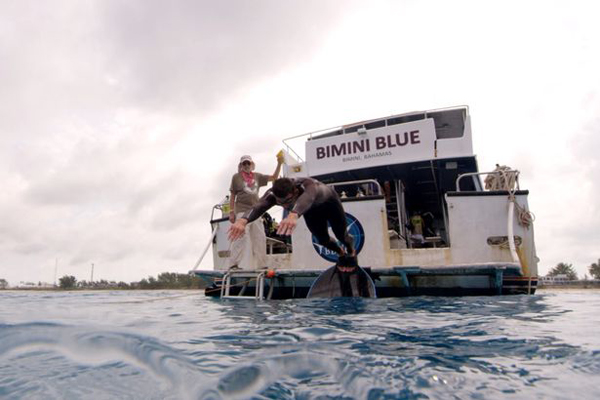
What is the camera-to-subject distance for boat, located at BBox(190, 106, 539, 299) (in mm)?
5895

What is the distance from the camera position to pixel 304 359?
197 centimetres

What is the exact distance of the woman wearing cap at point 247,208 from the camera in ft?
21.1

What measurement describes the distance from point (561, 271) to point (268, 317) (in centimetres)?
5292

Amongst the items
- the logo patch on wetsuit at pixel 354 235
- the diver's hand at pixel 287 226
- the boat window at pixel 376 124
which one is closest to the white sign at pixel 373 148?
the boat window at pixel 376 124

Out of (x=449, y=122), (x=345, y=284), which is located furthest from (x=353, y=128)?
(x=345, y=284)

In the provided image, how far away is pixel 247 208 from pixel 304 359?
15.4 ft

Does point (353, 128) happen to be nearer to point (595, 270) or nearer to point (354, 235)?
point (354, 235)

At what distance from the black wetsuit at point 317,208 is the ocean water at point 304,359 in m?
1.38

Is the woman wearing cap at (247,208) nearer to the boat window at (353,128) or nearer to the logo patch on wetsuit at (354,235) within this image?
the logo patch on wetsuit at (354,235)

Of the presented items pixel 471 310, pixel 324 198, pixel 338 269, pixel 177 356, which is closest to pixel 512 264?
pixel 471 310

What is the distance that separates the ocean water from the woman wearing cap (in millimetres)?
3389

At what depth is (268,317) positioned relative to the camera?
11.9ft

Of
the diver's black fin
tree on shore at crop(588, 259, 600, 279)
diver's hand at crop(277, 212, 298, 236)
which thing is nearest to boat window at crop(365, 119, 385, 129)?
the diver's black fin

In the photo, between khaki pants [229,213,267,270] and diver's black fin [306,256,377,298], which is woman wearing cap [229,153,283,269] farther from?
diver's black fin [306,256,377,298]
